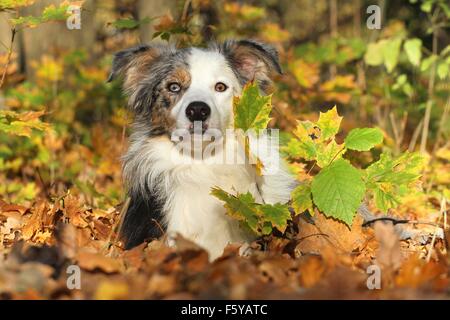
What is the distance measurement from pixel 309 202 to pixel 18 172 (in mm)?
4499

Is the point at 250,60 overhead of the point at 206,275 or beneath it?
overhead

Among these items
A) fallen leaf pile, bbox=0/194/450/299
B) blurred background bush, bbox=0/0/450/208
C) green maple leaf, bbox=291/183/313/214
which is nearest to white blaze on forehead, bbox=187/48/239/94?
blurred background bush, bbox=0/0/450/208

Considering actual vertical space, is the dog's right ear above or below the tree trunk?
below

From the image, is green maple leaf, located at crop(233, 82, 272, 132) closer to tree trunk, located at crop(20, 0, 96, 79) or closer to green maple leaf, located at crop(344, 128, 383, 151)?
→ green maple leaf, located at crop(344, 128, 383, 151)

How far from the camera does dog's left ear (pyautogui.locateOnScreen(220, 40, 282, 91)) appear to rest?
4277 millimetres

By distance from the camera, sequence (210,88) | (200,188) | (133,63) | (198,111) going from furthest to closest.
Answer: (133,63)
(210,88)
(200,188)
(198,111)

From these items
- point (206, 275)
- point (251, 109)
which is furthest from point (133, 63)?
point (206, 275)

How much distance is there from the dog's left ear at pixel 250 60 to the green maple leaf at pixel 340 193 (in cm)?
111

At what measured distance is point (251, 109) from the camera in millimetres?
3338

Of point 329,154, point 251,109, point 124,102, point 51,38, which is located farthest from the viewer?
point 51,38

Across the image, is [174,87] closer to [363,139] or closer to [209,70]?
[209,70]

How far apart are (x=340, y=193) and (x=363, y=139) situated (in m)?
0.33
